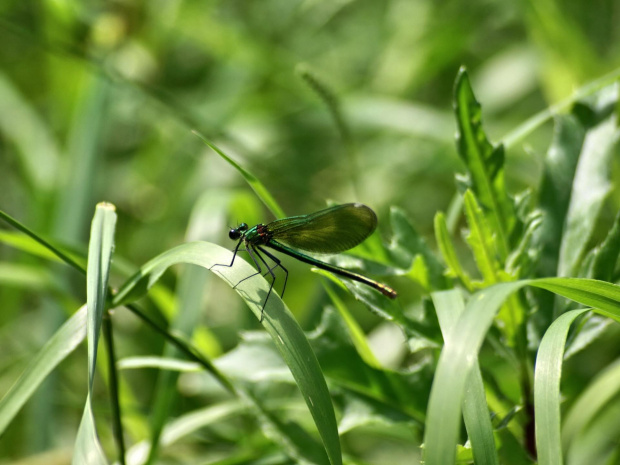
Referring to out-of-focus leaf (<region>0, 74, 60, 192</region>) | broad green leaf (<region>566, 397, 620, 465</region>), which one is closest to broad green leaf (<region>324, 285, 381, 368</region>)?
broad green leaf (<region>566, 397, 620, 465</region>)

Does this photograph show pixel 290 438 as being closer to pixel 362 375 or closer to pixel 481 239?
pixel 362 375

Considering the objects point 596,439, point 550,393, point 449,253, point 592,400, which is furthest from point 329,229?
point 596,439

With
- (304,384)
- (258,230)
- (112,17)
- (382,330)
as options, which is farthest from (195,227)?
(112,17)

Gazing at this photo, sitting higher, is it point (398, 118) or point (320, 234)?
point (398, 118)

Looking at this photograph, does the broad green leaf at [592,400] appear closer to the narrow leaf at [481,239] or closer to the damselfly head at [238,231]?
the narrow leaf at [481,239]

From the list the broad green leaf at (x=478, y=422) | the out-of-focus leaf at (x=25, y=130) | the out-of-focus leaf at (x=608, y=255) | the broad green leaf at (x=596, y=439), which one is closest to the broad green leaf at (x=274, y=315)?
the broad green leaf at (x=478, y=422)

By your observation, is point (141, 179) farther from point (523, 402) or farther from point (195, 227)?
point (523, 402)

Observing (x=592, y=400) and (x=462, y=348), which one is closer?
(x=462, y=348)
